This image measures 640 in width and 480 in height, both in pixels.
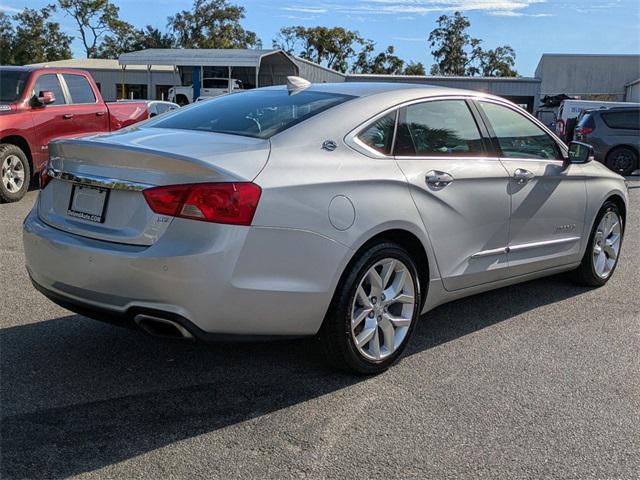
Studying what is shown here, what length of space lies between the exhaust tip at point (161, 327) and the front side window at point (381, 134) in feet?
4.81

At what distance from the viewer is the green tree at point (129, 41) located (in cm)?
7375

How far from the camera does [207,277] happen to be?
120 inches

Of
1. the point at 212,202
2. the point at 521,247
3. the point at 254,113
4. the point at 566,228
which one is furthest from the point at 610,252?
the point at 212,202

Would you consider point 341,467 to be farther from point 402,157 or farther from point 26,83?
point 26,83

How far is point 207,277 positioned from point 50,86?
8.28 meters

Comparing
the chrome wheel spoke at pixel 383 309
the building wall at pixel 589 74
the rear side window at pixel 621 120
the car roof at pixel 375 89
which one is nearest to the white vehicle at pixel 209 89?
the rear side window at pixel 621 120

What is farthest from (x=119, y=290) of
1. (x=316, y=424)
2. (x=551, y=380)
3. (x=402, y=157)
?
(x=551, y=380)

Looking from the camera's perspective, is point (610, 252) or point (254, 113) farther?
point (610, 252)

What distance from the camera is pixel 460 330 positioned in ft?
15.3

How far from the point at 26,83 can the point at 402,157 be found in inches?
301

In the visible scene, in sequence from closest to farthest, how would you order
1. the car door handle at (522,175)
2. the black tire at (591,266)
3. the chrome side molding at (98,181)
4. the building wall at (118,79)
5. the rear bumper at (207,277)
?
the rear bumper at (207,277)
the chrome side molding at (98,181)
the car door handle at (522,175)
the black tire at (591,266)
the building wall at (118,79)

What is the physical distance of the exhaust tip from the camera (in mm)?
3123

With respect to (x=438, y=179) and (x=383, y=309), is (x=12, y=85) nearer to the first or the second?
(x=438, y=179)

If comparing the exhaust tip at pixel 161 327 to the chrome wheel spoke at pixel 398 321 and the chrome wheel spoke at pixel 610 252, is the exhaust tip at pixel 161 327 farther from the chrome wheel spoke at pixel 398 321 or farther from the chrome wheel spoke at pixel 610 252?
the chrome wheel spoke at pixel 610 252
